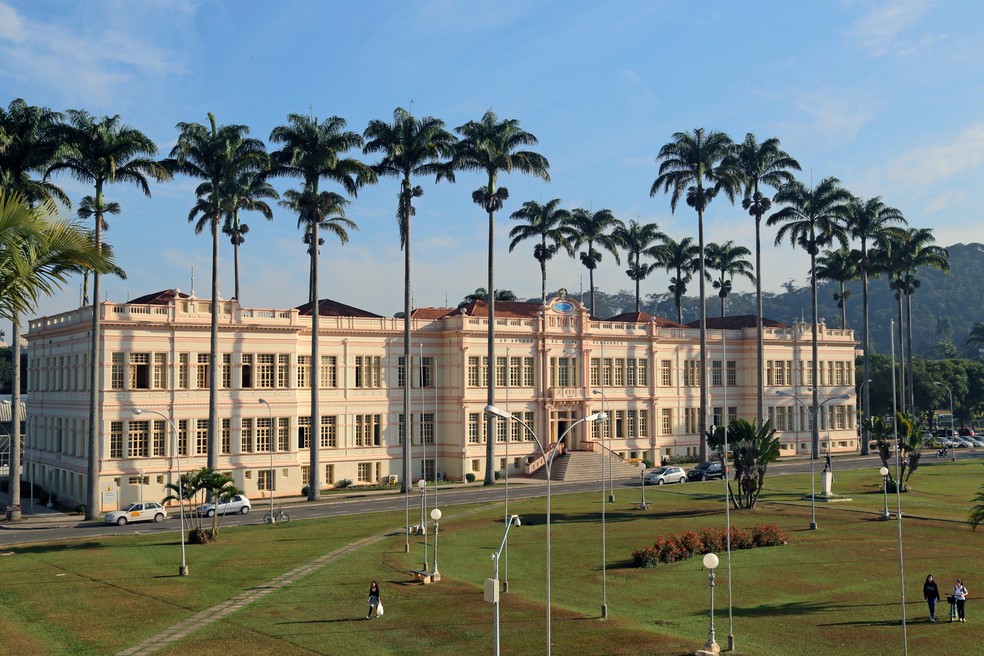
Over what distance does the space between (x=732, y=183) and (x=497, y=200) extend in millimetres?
25106

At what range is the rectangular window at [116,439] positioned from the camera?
6500 centimetres

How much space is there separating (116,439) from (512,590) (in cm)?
3824

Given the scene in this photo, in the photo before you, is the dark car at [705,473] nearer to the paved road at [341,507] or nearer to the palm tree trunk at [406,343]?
the paved road at [341,507]

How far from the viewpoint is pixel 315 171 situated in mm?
69188

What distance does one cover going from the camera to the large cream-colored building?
219 ft

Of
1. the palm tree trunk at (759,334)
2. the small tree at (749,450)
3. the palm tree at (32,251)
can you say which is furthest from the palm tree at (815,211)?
the palm tree at (32,251)

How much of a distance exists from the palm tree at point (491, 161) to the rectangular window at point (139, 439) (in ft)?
87.5

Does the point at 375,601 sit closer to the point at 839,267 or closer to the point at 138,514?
the point at 138,514

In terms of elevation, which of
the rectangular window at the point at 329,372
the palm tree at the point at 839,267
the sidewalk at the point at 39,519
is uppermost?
the palm tree at the point at 839,267

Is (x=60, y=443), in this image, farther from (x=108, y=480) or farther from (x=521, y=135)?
(x=521, y=135)

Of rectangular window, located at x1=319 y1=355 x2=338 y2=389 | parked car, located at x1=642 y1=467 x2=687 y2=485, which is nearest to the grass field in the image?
parked car, located at x1=642 y1=467 x2=687 y2=485

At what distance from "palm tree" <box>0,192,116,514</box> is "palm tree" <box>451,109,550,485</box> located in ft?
219

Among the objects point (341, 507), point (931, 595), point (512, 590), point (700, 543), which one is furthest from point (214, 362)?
point (931, 595)

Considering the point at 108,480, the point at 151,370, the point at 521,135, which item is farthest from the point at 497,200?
the point at 108,480
